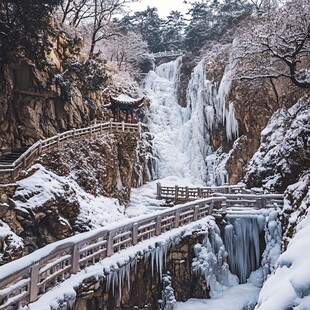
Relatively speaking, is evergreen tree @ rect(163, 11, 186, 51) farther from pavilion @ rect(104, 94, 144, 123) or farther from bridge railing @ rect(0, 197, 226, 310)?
bridge railing @ rect(0, 197, 226, 310)

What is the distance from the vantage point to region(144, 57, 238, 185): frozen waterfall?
34.2m

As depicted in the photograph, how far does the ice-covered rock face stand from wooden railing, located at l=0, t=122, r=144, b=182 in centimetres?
930

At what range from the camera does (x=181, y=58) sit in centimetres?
4894

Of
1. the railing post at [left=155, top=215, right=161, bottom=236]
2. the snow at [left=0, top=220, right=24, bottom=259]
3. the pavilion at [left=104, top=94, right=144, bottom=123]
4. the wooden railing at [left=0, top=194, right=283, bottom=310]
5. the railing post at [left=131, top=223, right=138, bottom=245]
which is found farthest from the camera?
the pavilion at [left=104, top=94, right=144, bottom=123]

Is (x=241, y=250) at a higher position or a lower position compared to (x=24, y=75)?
lower

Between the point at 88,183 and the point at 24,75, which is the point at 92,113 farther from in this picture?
the point at 88,183

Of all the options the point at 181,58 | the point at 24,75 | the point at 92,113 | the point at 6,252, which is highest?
the point at 181,58

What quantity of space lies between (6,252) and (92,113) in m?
16.7

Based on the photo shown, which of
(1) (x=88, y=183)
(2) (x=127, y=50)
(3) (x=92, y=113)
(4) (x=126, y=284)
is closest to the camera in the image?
(4) (x=126, y=284)

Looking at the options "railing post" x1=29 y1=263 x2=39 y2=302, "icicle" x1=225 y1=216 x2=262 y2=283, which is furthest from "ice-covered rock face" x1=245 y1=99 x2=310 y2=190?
"railing post" x1=29 y1=263 x2=39 y2=302

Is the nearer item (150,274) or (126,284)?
(126,284)

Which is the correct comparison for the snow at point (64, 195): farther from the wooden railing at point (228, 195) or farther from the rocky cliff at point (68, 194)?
the wooden railing at point (228, 195)

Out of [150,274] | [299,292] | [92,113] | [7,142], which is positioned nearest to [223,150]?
[92,113]

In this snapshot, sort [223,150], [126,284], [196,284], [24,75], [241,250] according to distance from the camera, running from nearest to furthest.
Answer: [126,284]
[196,284]
[241,250]
[24,75]
[223,150]
